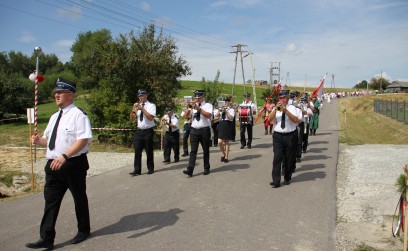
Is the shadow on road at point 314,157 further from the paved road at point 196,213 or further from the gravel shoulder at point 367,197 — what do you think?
the paved road at point 196,213

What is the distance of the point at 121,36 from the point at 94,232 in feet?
43.4

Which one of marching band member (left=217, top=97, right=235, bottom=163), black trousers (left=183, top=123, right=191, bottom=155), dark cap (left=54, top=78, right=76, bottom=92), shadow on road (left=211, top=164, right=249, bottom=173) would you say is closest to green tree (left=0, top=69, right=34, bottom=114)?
black trousers (left=183, top=123, right=191, bottom=155)

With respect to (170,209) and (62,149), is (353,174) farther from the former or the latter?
(62,149)

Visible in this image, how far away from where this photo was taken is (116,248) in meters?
4.66

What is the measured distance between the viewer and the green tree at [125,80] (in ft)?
50.9

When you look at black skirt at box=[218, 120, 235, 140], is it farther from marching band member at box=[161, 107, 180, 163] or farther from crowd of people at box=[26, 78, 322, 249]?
marching band member at box=[161, 107, 180, 163]

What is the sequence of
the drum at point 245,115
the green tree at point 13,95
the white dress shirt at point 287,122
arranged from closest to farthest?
the white dress shirt at point 287,122 → the drum at point 245,115 → the green tree at point 13,95

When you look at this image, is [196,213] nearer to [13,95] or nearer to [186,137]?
[186,137]

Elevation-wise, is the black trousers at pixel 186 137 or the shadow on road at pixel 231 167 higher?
the black trousers at pixel 186 137

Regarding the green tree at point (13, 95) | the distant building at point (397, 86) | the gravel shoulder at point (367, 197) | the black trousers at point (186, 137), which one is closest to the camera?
the gravel shoulder at point (367, 197)

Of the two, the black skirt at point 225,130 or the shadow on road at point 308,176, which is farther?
the black skirt at point 225,130

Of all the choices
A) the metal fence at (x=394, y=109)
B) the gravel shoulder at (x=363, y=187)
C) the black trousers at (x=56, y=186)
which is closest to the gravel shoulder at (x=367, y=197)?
the gravel shoulder at (x=363, y=187)

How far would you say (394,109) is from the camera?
28.6 metres

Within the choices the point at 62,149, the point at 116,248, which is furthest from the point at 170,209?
the point at 62,149
